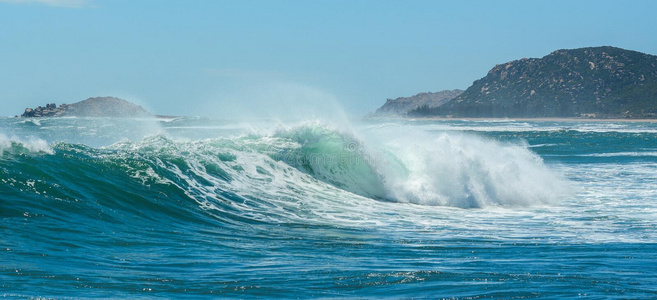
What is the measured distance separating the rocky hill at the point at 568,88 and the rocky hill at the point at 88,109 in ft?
201

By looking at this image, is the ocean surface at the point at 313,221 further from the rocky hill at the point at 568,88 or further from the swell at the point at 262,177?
the rocky hill at the point at 568,88

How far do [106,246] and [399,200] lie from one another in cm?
799

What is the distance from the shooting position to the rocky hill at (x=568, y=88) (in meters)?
138

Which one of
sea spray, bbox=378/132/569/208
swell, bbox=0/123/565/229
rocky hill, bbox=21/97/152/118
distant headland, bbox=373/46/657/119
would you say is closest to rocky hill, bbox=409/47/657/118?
distant headland, bbox=373/46/657/119

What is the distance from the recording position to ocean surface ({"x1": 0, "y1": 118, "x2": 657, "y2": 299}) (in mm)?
7895

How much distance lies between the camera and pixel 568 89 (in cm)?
15650

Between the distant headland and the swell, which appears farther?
the distant headland

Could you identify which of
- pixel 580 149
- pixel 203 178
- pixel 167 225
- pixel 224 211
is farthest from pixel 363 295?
pixel 580 149

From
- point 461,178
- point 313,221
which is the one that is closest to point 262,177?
point 313,221

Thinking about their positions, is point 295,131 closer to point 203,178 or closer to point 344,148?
point 344,148

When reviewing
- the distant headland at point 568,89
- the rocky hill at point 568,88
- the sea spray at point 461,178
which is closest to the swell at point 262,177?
the sea spray at point 461,178

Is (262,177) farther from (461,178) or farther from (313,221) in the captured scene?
(461,178)

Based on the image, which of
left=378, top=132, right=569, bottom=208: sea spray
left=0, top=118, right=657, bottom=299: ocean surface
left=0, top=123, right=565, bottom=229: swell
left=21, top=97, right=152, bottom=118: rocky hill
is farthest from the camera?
left=21, top=97, right=152, bottom=118: rocky hill

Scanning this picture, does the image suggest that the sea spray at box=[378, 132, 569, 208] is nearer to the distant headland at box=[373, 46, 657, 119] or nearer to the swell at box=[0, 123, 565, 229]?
the swell at box=[0, 123, 565, 229]
